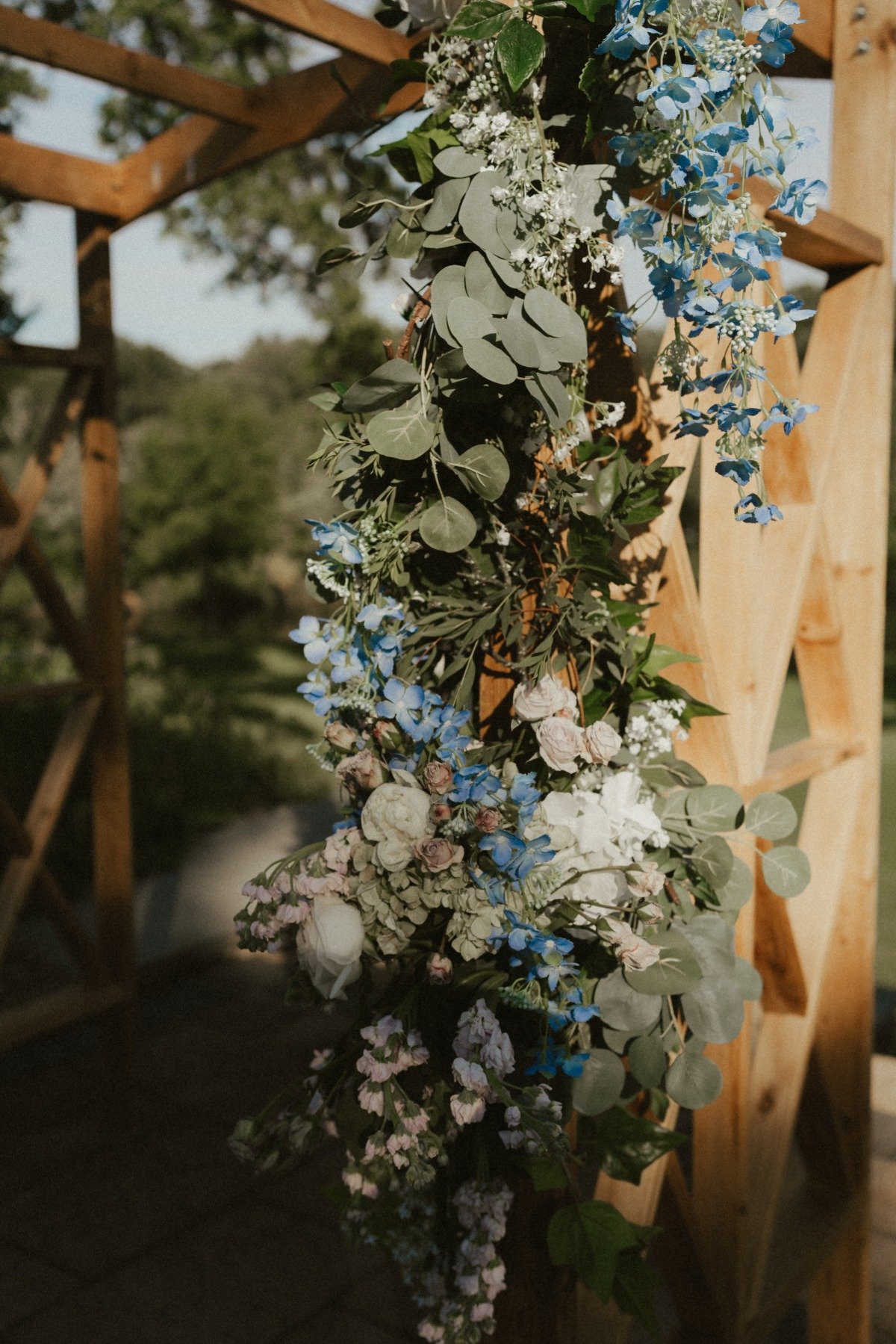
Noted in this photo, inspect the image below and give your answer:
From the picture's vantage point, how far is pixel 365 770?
1031 millimetres

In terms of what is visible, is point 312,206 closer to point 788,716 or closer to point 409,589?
point 409,589

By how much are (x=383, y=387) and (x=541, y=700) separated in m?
0.32

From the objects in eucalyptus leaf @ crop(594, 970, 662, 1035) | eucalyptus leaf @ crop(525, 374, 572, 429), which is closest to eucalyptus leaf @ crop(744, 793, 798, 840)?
eucalyptus leaf @ crop(594, 970, 662, 1035)

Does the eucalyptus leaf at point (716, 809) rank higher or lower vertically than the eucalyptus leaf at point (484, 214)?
lower

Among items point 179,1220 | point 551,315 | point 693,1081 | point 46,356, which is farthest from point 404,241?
point 179,1220

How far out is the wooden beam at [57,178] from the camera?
8.59 ft

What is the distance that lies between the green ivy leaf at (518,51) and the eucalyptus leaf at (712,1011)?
870mm

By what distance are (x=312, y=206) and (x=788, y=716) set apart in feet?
24.6

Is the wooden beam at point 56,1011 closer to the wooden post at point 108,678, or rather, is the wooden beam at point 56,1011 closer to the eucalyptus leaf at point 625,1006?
the wooden post at point 108,678

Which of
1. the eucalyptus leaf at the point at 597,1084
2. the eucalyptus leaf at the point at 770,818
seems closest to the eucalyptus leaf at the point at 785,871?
the eucalyptus leaf at the point at 770,818

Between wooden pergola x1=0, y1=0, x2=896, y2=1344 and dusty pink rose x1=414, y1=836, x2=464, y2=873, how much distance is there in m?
0.52

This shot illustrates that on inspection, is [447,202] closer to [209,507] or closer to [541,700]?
[541,700]

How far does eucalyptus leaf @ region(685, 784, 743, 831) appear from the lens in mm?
1203

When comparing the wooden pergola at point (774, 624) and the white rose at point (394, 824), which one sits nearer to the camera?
the white rose at point (394, 824)
